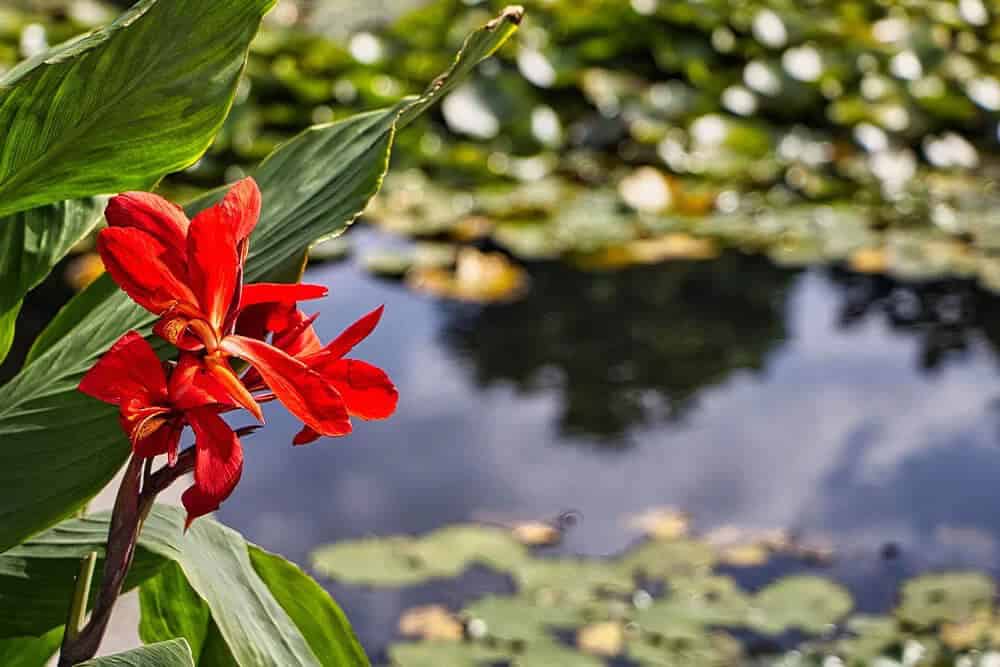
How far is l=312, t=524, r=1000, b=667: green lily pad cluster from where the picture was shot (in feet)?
5.27

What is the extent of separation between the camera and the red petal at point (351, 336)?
21.3 inches

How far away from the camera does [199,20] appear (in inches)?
24.6

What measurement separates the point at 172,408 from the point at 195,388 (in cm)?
1

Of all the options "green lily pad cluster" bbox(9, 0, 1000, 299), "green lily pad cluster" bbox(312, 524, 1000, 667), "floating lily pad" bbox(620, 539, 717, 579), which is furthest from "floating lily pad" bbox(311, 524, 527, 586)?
"green lily pad cluster" bbox(9, 0, 1000, 299)

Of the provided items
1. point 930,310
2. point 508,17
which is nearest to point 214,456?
point 508,17

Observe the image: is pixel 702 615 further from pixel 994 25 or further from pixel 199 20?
pixel 994 25

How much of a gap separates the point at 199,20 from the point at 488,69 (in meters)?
2.98

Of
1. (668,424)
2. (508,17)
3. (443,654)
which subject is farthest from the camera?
(668,424)

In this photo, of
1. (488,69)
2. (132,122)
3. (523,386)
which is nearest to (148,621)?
(132,122)

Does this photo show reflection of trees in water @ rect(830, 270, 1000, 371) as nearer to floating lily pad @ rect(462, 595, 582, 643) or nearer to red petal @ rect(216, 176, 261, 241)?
floating lily pad @ rect(462, 595, 582, 643)

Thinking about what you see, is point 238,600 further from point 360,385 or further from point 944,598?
point 944,598

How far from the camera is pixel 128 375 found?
1.66 feet

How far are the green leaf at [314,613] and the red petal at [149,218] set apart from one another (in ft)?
0.77

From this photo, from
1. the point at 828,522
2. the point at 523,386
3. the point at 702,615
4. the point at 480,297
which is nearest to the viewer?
the point at 702,615
